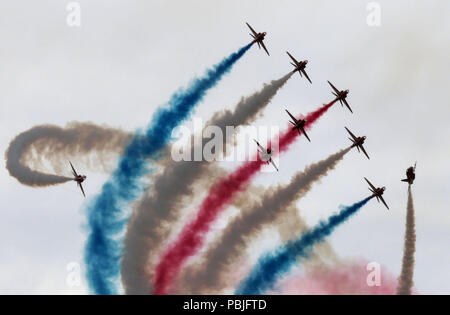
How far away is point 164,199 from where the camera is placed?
113562mm

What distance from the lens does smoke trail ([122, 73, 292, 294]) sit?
369 feet

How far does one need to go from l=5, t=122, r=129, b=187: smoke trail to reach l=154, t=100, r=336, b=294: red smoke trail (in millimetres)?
9842

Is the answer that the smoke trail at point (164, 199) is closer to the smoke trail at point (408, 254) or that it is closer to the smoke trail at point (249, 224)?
the smoke trail at point (249, 224)

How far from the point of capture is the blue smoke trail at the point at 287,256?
11119cm

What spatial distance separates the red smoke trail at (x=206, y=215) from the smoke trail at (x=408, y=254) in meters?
12.4

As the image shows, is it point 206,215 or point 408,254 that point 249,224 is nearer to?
point 206,215

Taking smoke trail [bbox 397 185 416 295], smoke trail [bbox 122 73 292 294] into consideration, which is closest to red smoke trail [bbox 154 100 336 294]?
smoke trail [bbox 122 73 292 294]

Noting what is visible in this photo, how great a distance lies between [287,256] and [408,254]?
1090cm

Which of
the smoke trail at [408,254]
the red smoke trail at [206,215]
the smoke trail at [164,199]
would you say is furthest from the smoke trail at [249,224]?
the smoke trail at [408,254]

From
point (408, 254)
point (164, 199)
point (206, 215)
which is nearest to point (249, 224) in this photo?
point (206, 215)
